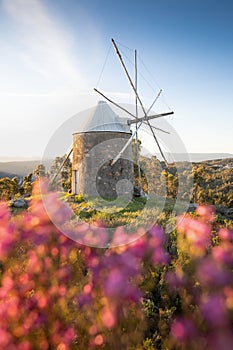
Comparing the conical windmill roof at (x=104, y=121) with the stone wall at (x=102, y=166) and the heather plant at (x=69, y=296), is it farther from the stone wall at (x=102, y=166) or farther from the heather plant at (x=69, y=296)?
the heather plant at (x=69, y=296)

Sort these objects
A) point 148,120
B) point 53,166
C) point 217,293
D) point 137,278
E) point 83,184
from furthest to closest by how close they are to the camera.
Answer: point 53,166
point 148,120
point 83,184
point 137,278
point 217,293

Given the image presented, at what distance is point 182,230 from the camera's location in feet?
18.5

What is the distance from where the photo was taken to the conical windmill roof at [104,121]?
14528 mm

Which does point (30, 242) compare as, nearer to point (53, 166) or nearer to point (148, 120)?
point (148, 120)

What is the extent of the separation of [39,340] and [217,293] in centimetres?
198

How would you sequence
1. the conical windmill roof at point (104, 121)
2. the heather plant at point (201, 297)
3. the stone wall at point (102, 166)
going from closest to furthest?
the heather plant at point (201, 297)
the stone wall at point (102, 166)
the conical windmill roof at point (104, 121)

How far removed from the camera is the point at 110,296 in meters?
3.06

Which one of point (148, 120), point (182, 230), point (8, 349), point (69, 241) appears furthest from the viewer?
point (148, 120)

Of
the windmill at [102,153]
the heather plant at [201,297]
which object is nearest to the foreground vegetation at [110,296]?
the heather plant at [201,297]

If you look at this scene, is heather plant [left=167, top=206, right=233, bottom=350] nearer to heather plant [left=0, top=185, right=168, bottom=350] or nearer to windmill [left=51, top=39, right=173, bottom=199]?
heather plant [left=0, top=185, right=168, bottom=350]

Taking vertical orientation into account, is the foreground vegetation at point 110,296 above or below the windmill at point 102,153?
below

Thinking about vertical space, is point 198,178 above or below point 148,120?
below

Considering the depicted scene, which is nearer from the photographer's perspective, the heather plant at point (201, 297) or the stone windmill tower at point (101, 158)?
the heather plant at point (201, 297)

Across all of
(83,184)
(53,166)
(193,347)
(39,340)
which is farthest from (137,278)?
(53,166)
